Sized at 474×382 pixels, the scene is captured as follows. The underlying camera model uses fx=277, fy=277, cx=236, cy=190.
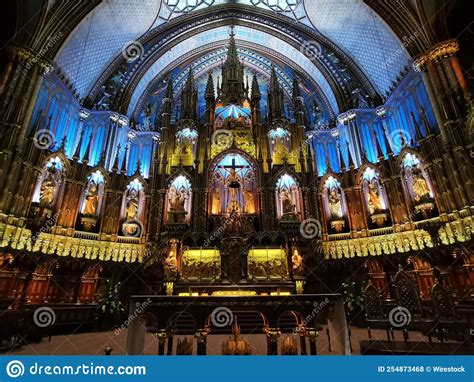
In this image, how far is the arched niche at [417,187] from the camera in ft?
45.0

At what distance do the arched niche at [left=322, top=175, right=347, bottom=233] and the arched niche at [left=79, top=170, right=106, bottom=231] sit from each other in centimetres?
1390

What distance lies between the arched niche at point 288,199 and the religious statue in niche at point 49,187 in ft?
41.2

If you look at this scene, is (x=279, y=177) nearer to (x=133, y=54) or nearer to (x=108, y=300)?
(x=108, y=300)

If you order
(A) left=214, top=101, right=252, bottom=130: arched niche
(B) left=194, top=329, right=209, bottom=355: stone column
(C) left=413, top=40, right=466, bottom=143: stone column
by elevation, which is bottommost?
(B) left=194, top=329, right=209, bottom=355: stone column

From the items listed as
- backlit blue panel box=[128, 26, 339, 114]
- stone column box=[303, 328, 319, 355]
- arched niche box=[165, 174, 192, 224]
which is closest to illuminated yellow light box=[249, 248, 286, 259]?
arched niche box=[165, 174, 192, 224]

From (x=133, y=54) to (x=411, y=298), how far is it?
2363 centimetres

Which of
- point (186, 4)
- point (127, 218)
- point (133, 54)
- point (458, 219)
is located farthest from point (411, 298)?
point (186, 4)

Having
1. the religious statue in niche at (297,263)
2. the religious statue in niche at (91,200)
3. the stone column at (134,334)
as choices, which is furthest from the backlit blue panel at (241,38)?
the stone column at (134,334)

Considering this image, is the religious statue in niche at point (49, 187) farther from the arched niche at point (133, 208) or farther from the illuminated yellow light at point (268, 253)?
the illuminated yellow light at point (268, 253)

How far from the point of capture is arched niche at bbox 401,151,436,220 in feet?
45.0

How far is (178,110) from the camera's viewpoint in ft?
78.6

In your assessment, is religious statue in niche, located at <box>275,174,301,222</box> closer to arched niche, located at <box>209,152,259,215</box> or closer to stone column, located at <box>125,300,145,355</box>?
arched niche, located at <box>209,152,259,215</box>

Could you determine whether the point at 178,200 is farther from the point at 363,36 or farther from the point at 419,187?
the point at 363,36

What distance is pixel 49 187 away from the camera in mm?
14406
